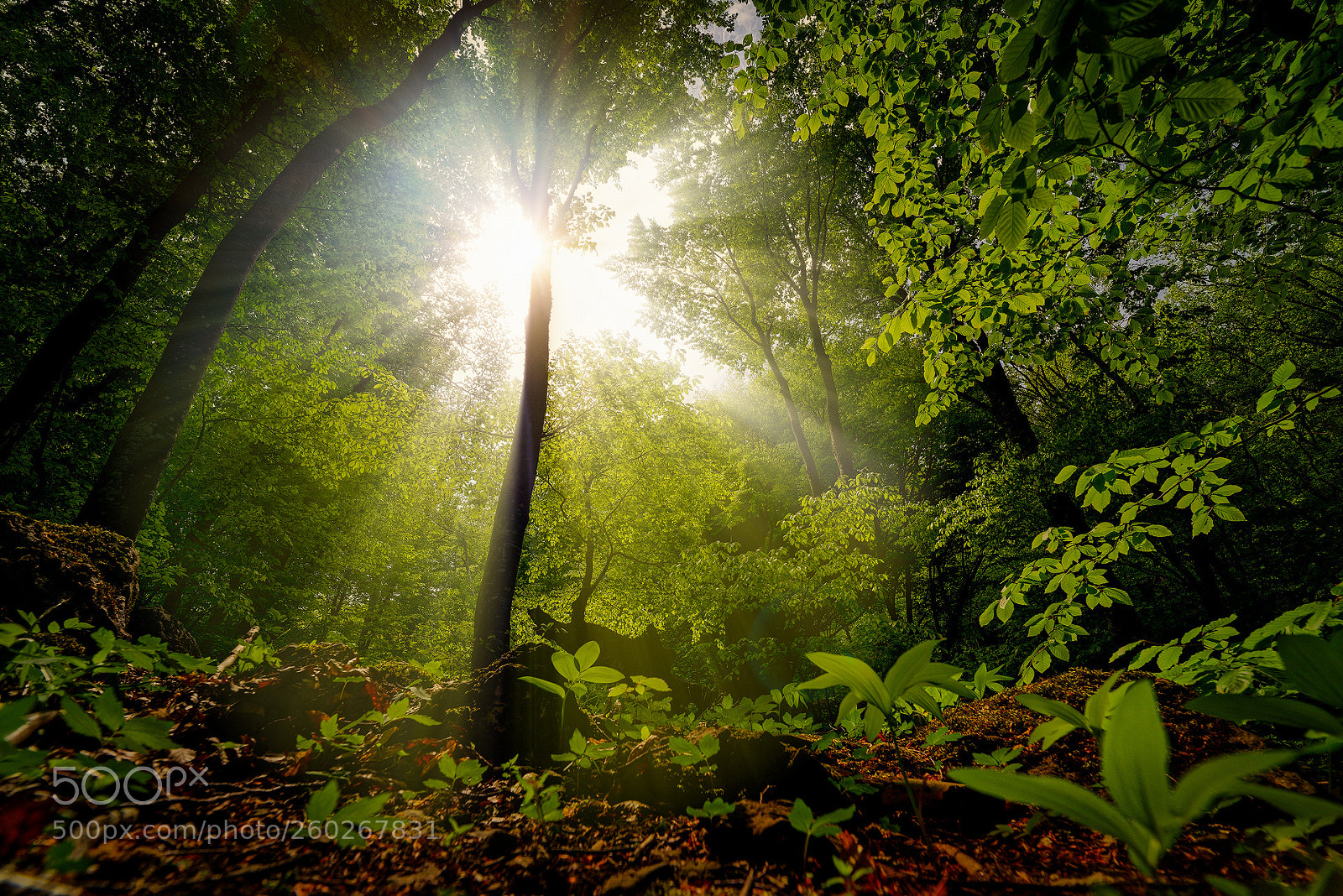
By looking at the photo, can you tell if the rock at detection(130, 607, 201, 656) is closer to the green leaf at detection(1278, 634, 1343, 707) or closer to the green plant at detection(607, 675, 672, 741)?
the green plant at detection(607, 675, 672, 741)

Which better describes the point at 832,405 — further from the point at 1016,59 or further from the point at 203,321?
the point at 203,321

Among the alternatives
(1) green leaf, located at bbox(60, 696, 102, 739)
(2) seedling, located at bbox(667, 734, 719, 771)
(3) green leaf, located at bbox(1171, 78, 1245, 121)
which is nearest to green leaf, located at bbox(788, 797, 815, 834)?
(2) seedling, located at bbox(667, 734, 719, 771)

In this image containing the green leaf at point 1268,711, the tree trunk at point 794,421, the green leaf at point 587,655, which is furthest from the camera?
the tree trunk at point 794,421

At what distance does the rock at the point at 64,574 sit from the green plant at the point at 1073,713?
11.6 ft

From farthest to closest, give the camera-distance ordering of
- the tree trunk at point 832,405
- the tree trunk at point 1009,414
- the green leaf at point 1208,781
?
1. the tree trunk at point 832,405
2. the tree trunk at point 1009,414
3. the green leaf at point 1208,781

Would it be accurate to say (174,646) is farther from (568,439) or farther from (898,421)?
(898,421)

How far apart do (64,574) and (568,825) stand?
3.18 meters

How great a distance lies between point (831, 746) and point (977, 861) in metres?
0.99

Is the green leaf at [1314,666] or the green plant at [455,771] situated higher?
the green leaf at [1314,666]

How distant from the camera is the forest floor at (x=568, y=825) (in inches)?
32.1

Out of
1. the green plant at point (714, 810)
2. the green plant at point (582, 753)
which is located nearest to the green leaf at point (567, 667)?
the green plant at point (582, 753)

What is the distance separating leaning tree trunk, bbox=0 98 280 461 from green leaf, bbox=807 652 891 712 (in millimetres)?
10638

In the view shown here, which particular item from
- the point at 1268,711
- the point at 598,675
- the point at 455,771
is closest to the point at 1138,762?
the point at 1268,711

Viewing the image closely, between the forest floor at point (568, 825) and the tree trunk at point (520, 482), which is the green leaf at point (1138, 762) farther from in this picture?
the tree trunk at point (520, 482)
